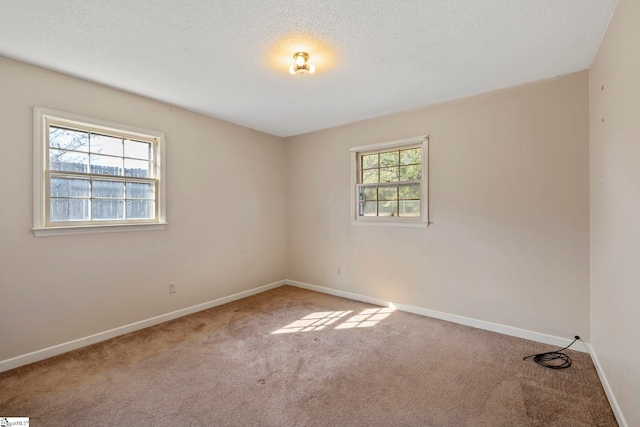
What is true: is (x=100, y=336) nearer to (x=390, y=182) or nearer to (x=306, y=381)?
(x=306, y=381)

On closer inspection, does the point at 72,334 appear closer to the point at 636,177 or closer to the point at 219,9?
the point at 219,9

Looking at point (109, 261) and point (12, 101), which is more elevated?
point (12, 101)

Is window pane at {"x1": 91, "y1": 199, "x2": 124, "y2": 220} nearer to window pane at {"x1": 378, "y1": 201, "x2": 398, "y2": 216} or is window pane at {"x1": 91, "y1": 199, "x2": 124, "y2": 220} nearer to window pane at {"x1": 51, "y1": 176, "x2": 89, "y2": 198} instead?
window pane at {"x1": 51, "y1": 176, "x2": 89, "y2": 198}

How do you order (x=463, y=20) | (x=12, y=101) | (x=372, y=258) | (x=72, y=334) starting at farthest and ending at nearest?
(x=372, y=258) → (x=72, y=334) → (x=12, y=101) → (x=463, y=20)

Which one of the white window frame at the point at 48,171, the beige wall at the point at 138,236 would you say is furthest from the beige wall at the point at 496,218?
the white window frame at the point at 48,171

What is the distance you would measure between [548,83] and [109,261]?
4.73 metres

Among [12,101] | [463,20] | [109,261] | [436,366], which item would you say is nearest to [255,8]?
[463,20]

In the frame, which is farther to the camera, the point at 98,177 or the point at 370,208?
the point at 370,208

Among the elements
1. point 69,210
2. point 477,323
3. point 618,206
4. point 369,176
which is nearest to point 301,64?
point 369,176

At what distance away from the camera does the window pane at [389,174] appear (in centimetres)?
389

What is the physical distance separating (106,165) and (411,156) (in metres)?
3.51

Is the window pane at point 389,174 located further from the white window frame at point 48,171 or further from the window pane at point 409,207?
the white window frame at point 48,171

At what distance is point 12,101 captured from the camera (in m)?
2.39

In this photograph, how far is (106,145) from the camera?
3002 mm
